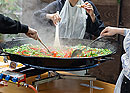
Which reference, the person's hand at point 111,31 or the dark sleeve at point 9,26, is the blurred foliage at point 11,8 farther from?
the person's hand at point 111,31

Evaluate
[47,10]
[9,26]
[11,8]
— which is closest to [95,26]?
[47,10]


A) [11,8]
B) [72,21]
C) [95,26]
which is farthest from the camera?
[11,8]

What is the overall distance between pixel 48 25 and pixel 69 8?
1.39 ft

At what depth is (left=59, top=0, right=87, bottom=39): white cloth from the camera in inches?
107

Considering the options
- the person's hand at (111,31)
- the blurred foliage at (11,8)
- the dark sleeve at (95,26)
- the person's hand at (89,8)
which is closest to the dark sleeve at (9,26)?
the person's hand at (111,31)

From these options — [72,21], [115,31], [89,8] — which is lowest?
[115,31]

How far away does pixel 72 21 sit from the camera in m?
2.74

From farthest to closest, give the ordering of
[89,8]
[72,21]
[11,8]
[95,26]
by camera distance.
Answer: [11,8], [72,21], [95,26], [89,8]

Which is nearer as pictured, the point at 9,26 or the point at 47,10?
the point at 9,26

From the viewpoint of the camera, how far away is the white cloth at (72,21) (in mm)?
2711

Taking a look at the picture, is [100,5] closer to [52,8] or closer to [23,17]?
[52,8]

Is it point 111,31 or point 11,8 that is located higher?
point 11,8

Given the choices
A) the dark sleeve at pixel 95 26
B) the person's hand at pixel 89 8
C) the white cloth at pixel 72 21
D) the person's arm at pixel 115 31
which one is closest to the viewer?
the person's arm at pixel 115 31

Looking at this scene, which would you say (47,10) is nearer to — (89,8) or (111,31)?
(89,8)
